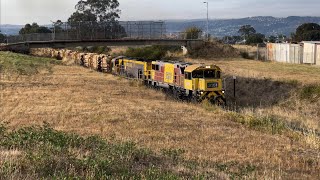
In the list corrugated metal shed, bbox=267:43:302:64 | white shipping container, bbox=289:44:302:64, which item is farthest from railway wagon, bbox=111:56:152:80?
corrugated metal shed, bbox=267:43:302:64

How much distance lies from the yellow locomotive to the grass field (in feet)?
8.09

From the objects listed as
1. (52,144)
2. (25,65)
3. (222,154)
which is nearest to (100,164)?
(52,144)

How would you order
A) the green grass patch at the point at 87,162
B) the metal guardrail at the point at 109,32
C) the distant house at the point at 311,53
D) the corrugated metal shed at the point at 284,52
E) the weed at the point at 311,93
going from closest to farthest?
the green grass patch at the point at 87,162
the weed at the point at 311,93
the distant house at the point at 311,53
the corrugated metal shed at the point at 284,52
the metal guardrail at the point at 109,32

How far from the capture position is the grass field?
11.4 m

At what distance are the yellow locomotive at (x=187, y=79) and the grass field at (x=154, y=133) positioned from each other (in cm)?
247

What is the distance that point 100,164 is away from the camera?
10.4m

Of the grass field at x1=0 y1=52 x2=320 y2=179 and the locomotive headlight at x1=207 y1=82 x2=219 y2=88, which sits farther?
the locomotive headlight at x1=207 y1=82 x2=219 y2=88

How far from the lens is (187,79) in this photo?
125 ft

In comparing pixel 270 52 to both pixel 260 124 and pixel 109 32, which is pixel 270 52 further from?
pixel 260 124

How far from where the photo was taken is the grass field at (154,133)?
37.3 ft

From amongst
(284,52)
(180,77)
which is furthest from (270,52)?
(180,77)

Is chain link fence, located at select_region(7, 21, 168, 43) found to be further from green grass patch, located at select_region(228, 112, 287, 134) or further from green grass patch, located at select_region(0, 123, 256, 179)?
green grass patch, located at select_region(0, 123, 256, 179)

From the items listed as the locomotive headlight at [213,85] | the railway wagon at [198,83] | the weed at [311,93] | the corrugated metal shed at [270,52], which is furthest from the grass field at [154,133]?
the corrugated metal shed at [270,52]

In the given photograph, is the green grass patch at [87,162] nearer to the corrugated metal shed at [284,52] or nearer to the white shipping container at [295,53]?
the white shipping container at [295,53]
